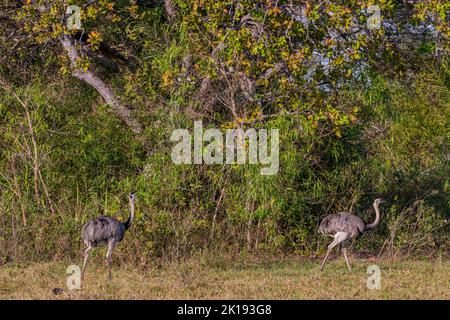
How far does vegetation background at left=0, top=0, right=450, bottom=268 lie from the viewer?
11477 mm

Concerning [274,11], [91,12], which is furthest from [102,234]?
[274,11]

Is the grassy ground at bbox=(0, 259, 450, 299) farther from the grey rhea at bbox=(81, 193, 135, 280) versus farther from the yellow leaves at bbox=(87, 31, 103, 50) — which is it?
the yellow leaves at bbox=(87, 31, 103, 50)

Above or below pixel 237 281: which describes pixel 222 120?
above

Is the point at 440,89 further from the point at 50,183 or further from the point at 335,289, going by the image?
the point at 50,183

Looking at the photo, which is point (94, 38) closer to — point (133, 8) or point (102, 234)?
point (133, 8)

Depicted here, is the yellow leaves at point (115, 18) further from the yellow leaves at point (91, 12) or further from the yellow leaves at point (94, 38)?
the yellow leaves at point (91, 12)

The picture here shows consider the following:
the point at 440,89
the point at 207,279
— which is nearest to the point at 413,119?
the point at 440,89

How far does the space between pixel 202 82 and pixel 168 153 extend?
0.99 m

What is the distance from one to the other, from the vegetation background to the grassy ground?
617 millimetres

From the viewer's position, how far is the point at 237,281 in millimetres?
9891

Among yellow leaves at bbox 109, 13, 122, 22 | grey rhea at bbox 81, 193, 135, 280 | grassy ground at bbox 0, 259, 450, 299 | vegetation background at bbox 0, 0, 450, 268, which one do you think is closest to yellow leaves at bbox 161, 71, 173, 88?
vegetation background at bbox 0, 0, 450, 268

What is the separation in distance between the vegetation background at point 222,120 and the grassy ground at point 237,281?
2.02 ft

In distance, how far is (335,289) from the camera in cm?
937

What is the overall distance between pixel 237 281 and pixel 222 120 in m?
2.70
